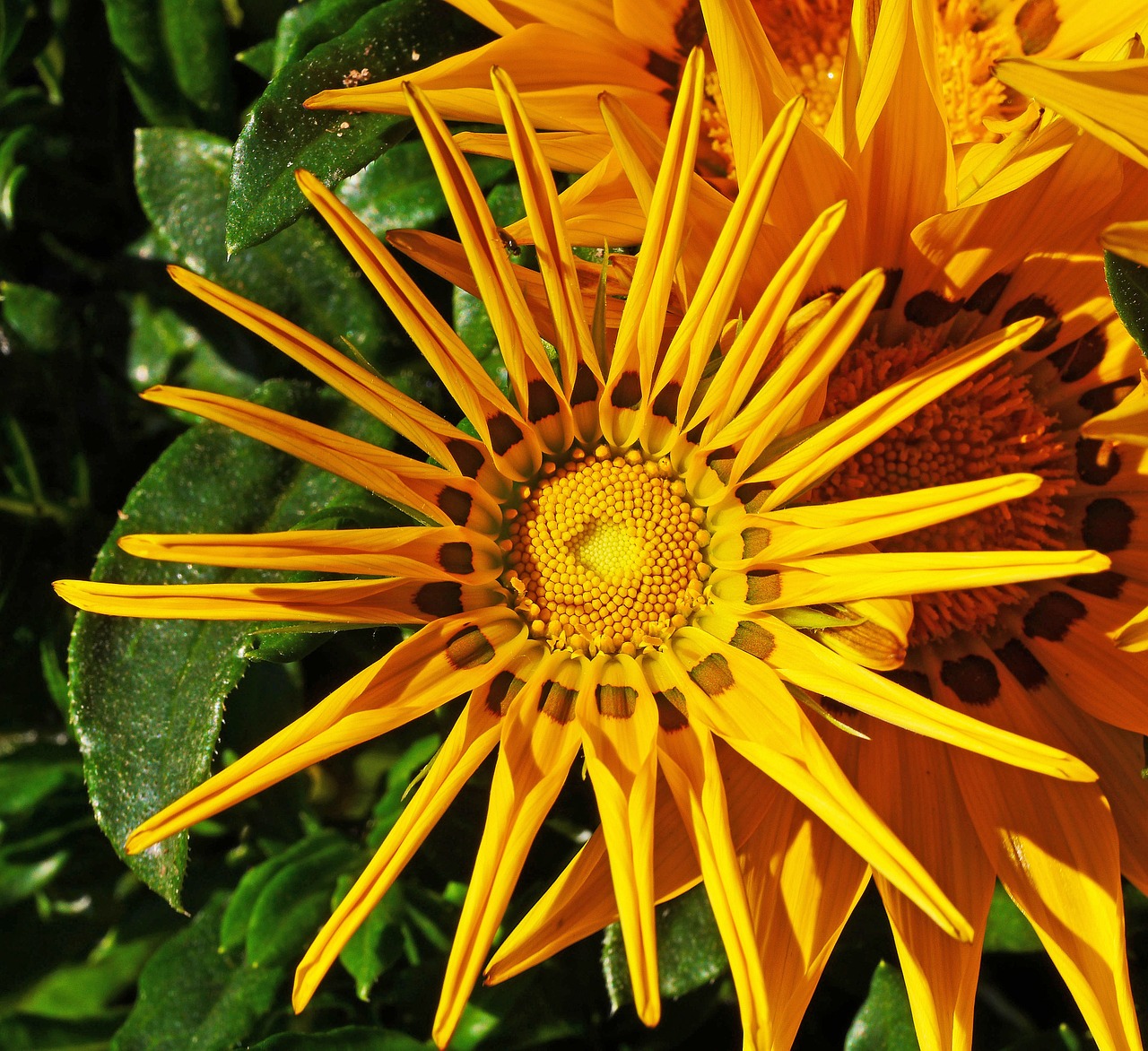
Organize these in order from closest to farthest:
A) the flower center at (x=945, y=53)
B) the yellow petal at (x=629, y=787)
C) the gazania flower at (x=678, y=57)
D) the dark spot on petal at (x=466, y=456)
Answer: the yellow petal at (x=629, y=787) → the gazania flower at (x=678, y=57) → the dark spot on petal at (x=466, y=456) → the flower center at (x=945, y=53)

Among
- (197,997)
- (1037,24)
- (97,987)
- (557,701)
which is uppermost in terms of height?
(1037,24)

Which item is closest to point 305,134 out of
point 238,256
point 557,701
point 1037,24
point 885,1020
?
point 238,256

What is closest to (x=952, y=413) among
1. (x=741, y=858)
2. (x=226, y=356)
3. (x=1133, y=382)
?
(x=1133, y=382)

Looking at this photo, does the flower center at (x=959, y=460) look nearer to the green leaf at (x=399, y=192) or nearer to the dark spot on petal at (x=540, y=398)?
the dark spot on petal at (x=540, y=398)

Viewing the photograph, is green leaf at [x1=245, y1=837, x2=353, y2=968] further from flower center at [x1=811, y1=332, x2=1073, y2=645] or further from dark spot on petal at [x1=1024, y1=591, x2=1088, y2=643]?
dark spot on petal at [x1=1024, y1=591, x2=1088, y2=643]

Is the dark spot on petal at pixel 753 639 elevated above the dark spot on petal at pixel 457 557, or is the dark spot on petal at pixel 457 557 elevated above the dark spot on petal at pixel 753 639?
the dark spot on petal at pixel 753 639

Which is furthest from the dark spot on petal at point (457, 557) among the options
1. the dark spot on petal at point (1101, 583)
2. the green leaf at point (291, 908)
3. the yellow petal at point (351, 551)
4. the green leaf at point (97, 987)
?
the green leaf at point (97, 987)

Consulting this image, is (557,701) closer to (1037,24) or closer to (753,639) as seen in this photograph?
(753,639)
